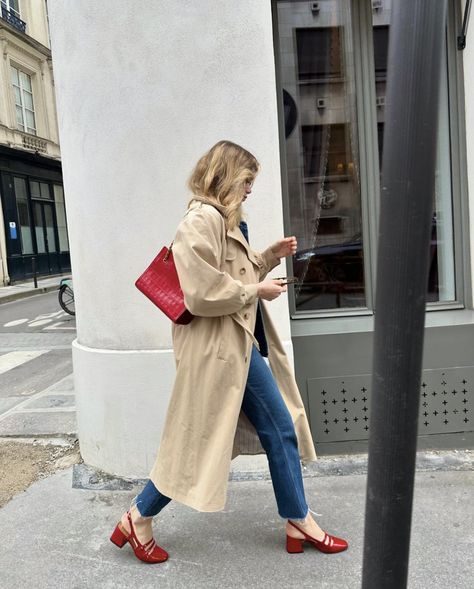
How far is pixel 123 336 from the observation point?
11.4ft

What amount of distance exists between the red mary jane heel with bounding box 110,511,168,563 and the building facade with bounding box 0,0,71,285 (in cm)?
1789

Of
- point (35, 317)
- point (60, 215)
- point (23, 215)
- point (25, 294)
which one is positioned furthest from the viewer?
point (60, 215)

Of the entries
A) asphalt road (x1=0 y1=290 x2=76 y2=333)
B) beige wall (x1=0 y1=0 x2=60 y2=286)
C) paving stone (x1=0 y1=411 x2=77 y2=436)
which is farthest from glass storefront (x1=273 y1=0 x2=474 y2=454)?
beige wall (x1=0 y1=0 x2=60 y2=286)

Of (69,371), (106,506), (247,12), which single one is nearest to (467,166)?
(247,12)

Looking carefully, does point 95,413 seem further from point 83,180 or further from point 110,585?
point 83,180

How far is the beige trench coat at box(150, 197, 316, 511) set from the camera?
2.23 metres

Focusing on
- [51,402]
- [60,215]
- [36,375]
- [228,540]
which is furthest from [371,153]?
[60,215]

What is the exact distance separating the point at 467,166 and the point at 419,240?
2.82 meters

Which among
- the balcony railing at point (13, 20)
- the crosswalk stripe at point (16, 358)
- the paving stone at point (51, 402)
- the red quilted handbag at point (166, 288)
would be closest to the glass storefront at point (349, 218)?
the red quilted handbag at point (166, 288)

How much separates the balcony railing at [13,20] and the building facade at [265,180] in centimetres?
1982

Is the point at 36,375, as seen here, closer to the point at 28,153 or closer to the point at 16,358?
the point at 16,358

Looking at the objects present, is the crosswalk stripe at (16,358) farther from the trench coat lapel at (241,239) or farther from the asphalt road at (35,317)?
the trench coat lapel at (241,239)

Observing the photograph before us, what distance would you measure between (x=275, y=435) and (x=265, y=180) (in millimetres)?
1608

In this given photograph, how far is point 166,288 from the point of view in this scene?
244cm
